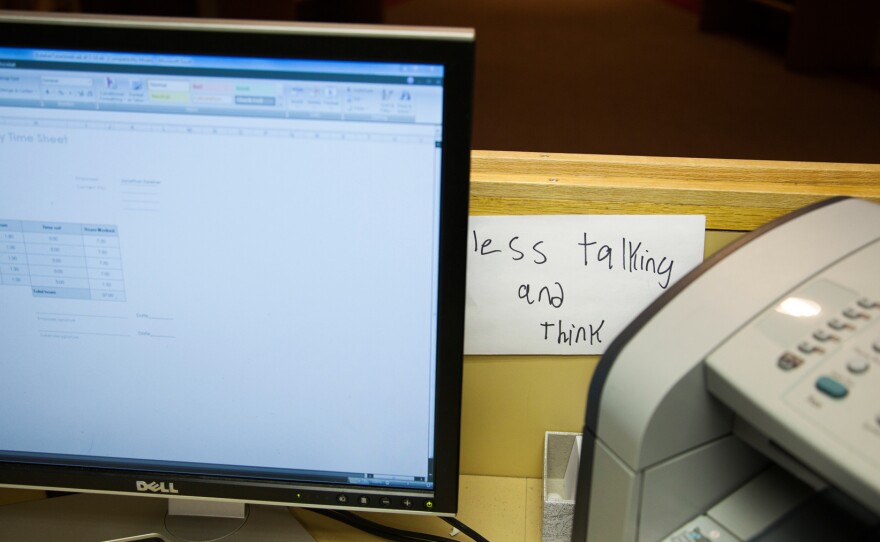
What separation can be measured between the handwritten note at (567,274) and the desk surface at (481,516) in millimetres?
131

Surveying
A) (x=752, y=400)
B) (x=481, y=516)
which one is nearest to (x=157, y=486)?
(x=481, y=516)

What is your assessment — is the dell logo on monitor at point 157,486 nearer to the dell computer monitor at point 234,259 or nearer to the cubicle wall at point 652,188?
the dell computer monitor at point 234,259

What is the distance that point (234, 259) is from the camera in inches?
18.9

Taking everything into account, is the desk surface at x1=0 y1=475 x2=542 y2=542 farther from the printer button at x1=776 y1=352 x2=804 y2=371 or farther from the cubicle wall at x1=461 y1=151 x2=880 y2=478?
the printer button at x1=776 y1=352 x2=804 y2=371

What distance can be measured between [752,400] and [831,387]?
0.04m

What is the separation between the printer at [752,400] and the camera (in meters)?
0.37

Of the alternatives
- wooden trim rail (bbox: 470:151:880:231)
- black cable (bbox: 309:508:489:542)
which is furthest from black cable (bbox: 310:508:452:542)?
wooden trim rail (bbox: 470:151:880:231)

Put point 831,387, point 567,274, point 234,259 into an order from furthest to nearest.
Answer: point 567,274 < point 234,259 < point 831,387

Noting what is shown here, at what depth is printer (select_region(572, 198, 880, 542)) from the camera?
37cm

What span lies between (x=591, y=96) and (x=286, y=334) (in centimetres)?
224

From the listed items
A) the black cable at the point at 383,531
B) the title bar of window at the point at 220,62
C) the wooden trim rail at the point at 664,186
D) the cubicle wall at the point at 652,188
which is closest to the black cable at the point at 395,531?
the black cable at the point at 383,531

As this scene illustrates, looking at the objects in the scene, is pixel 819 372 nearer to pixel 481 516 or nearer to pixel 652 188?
pixel 652 188

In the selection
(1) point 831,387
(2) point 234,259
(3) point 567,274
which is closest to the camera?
(1) point 831,387

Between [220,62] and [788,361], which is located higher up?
[220,62]
